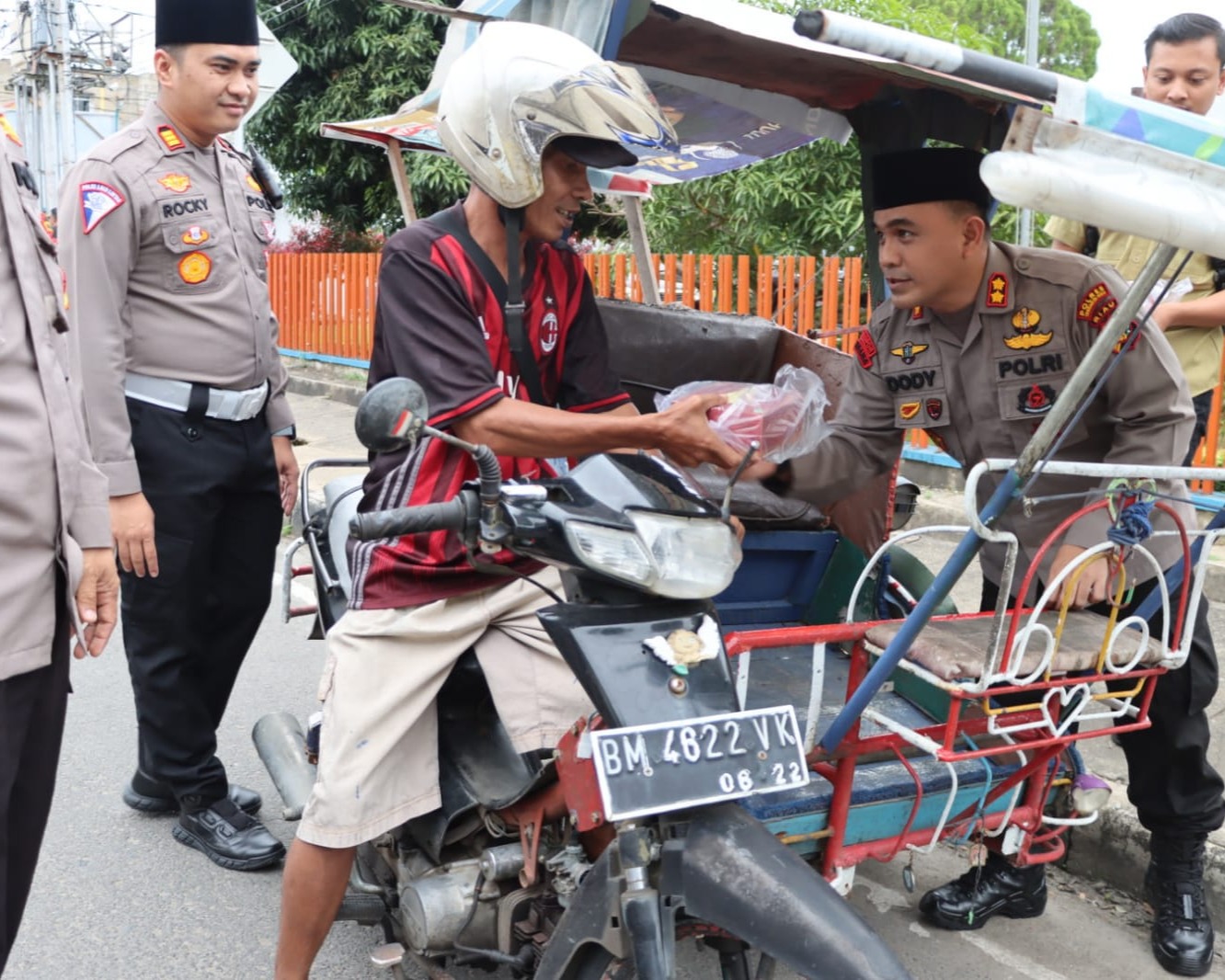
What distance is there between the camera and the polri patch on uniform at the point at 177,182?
3191 millimetres

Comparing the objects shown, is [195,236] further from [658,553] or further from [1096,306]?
[1096,306]

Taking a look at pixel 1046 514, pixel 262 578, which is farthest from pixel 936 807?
pixel 262 578

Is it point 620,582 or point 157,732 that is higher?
point 620,582

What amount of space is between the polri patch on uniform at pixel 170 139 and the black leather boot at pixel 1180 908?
3.02 m

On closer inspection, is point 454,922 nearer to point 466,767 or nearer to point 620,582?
point 466,767

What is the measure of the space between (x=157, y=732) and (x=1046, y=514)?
7.93 feet

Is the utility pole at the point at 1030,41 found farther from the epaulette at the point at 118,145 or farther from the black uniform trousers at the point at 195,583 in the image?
the epaulette at the point at 118,145

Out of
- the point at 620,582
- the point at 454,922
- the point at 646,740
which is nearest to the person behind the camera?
the point at 646,740

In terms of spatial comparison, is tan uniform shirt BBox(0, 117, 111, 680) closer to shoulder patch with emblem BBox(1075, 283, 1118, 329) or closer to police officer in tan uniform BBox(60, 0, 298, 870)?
police officer in tan uniform BBox(60, 0, 298, 870)

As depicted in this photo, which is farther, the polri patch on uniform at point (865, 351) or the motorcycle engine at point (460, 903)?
the polri patch on uniform at point (865, 351)

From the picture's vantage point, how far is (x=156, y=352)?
10.6ft

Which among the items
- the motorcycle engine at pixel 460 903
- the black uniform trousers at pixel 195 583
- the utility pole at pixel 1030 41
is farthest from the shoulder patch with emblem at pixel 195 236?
the utility pole at pixel 1030 41

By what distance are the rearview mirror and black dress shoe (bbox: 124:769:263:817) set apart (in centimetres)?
222

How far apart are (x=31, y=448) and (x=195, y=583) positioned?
154 cm
